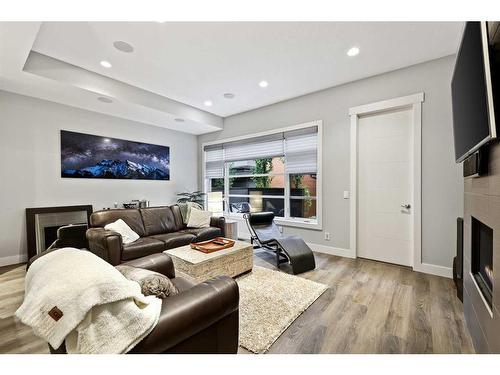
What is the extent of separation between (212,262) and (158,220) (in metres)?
1.82

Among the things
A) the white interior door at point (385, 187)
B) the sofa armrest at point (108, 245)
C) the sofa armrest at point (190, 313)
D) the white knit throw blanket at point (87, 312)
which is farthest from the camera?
the white interior door at point (385, 187)

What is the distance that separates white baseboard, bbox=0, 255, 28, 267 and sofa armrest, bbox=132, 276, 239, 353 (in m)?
3.94

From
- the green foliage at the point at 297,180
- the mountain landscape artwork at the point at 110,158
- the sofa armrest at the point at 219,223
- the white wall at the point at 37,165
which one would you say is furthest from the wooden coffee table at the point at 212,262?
the mountain landscape artwork at the point at 110,158

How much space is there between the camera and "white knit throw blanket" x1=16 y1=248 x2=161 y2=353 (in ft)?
2.85

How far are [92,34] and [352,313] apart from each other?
13.0ft

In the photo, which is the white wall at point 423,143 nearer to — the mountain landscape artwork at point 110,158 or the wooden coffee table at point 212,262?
the wooden coffee table at point 212,262

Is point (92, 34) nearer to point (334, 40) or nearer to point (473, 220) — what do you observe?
point (334, 40)

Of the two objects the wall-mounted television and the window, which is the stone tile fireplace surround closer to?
the wall-mounted television

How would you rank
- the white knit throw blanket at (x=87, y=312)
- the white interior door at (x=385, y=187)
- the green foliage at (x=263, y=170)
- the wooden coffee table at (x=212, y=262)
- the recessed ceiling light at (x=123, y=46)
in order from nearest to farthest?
1. the white knit throw blanket at (x=87, y=312)
2. the wooden coffee table at (x=212, y=262)
3. the recessed ceiling light at (x=123, y=46)
4. the white interior door at (x=385, y=187)
5. the green foliage at (x=263, y=170)

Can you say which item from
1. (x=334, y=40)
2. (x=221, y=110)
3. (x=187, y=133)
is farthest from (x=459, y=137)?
(x=187, y=133)

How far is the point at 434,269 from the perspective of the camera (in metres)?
3.01

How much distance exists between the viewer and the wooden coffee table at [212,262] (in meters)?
2.40

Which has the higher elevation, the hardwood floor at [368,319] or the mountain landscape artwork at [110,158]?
the mountain landscape artwork at [110,158]
